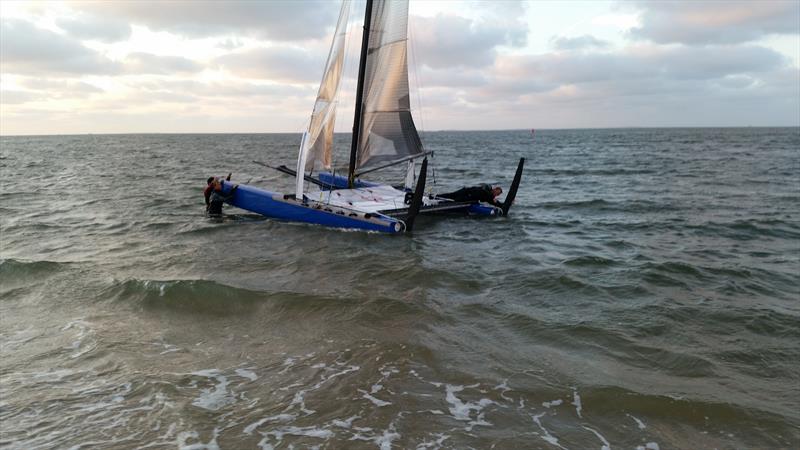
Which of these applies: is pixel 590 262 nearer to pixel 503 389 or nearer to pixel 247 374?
pixel 503 389

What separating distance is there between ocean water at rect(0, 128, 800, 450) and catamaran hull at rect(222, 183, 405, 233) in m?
0.43

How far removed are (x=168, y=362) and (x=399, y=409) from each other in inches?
144

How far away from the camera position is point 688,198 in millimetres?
24875

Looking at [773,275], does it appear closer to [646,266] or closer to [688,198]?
[646,266]

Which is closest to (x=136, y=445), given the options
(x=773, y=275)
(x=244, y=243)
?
(x=244, y=243)

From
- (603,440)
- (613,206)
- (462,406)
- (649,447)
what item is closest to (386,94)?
(613,206)

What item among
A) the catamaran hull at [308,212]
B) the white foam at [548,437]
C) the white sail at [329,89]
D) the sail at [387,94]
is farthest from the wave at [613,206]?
the white foam at [548,437]

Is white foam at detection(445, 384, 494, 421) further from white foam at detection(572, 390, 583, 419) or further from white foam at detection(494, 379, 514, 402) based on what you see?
white foam at detection(572, 390, 583, 419)

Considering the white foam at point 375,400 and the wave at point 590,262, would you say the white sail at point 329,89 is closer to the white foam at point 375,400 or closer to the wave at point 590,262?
the wave at point 590,262

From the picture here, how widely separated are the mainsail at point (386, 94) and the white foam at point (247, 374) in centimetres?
1418

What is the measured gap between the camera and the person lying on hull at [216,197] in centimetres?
1950

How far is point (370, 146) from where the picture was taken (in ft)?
66.4

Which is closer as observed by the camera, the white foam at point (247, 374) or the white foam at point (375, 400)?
the white foam at point (375, 400)

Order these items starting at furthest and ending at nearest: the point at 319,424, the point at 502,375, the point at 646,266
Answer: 1. the point at 646,266
2. the point at 502,375
3. the point at 319,424
